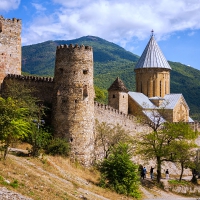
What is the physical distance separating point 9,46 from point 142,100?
15497 millimetres

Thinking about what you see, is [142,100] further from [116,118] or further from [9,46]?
[9,46]

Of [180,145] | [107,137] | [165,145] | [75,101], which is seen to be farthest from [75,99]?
[180,145]

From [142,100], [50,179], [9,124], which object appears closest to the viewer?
[9,124]

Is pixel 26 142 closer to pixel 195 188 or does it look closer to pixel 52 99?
pixel 52 99

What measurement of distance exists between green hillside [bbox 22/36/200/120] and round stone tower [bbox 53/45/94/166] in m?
46.0

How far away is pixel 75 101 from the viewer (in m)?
22.2

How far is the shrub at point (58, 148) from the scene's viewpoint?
21.4 m

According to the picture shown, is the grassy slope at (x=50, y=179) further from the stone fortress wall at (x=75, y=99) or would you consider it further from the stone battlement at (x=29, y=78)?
the stone battlement at (x=29, y=78)

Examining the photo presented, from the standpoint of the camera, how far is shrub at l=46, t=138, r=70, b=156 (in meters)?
21.4

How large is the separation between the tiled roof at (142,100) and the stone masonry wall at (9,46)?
12.8 metres

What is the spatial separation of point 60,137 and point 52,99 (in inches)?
99.2

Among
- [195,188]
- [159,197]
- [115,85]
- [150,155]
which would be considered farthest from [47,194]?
[115,85]

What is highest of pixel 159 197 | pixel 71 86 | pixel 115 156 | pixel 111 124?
pixel 71 86

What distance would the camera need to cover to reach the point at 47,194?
1491 cm
